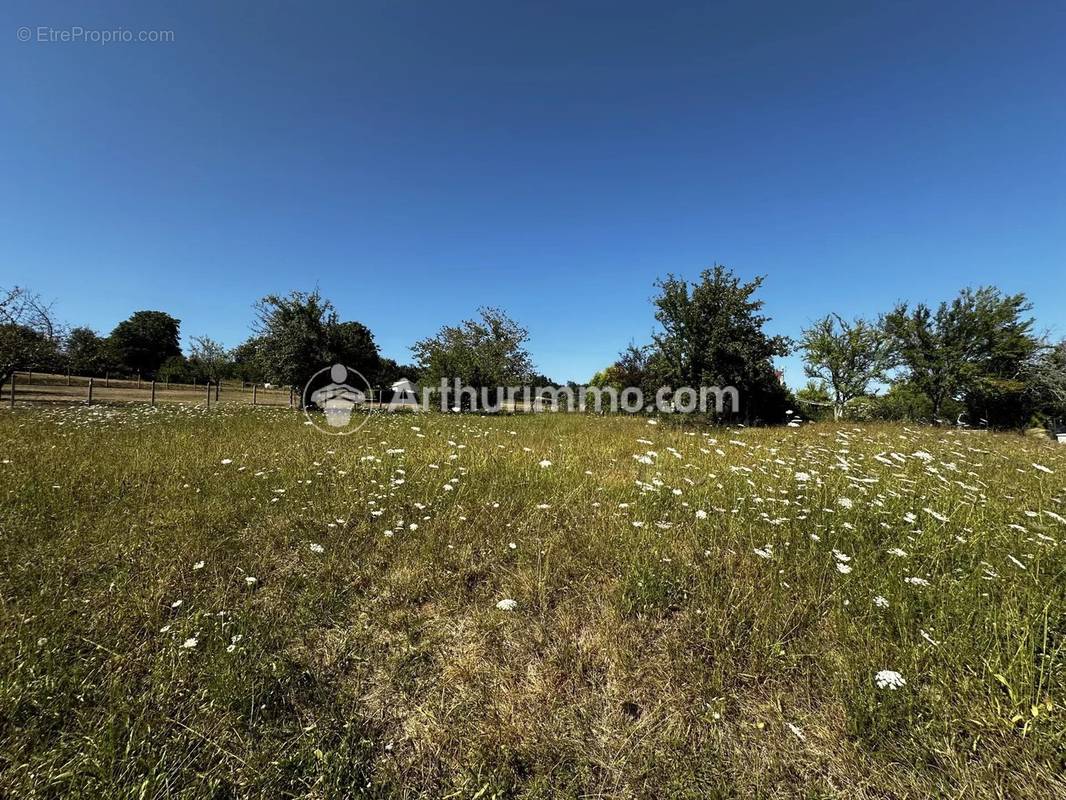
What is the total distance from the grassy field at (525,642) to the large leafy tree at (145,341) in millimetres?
77706

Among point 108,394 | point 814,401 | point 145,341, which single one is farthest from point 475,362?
point 145,341

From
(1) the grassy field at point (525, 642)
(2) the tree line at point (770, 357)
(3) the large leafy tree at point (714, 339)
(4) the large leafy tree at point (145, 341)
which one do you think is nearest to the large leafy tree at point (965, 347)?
(2) the tree line at point (770, 357)

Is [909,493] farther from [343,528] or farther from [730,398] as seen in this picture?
[730,398]

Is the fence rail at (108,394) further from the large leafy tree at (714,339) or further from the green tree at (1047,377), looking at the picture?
the green tree at (1047,377)

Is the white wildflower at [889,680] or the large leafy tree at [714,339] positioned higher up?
the large leafy tree at [714,339]

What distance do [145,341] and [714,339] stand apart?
279ft

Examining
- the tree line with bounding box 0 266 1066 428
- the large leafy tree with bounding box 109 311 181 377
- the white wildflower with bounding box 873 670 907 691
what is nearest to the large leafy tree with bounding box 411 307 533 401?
the tree line with bounding box 0 266 1066 428

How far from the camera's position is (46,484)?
428cm

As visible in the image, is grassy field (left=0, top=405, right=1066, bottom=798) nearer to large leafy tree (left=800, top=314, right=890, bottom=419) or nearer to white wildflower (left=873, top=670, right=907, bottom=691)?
white wildflower (left=873, top=670, right=907, bottom=691)

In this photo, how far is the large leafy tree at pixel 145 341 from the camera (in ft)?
194

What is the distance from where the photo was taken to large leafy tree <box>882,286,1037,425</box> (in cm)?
1936

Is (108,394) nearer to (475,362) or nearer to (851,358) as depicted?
(475,362)

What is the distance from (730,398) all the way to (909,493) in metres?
10.9

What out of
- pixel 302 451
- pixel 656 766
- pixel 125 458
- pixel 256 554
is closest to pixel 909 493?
pixel 656 766
